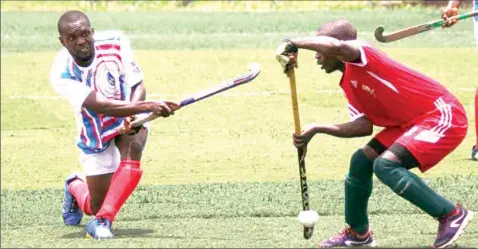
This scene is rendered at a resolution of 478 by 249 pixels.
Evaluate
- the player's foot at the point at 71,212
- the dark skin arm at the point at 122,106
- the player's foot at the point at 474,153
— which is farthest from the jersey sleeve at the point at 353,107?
the player's foot at the point at 474,153

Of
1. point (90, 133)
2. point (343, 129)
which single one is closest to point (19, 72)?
point (90, 133)

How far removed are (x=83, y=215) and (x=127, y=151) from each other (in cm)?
132

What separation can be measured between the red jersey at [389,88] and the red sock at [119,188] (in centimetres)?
196

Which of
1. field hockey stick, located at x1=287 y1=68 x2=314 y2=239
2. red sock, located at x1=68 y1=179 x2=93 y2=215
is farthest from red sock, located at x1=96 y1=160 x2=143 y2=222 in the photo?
field hockey stick, located at x1=287 y1=68 x2=314 y2=239

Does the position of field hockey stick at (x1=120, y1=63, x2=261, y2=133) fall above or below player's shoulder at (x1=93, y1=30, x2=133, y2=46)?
above

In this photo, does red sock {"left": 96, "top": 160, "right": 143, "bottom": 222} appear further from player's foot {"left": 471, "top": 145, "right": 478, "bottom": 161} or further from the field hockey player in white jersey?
player's foot {"left": 471, "top": 145, "right": 478, "bottom": 161}

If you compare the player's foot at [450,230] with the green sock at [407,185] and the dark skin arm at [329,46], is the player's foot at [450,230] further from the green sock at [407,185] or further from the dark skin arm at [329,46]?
the dark skin arm at [329,46]

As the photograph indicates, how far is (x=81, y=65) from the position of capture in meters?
10.3

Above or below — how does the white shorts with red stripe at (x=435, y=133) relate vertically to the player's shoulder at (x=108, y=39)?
above

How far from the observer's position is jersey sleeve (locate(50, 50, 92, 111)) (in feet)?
33.3

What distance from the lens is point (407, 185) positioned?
8867 millimetres

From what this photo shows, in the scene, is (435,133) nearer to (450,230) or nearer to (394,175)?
(394,175)

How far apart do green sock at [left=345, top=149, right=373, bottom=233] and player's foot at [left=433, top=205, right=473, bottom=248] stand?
0.61 meters

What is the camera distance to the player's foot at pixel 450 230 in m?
8.96
